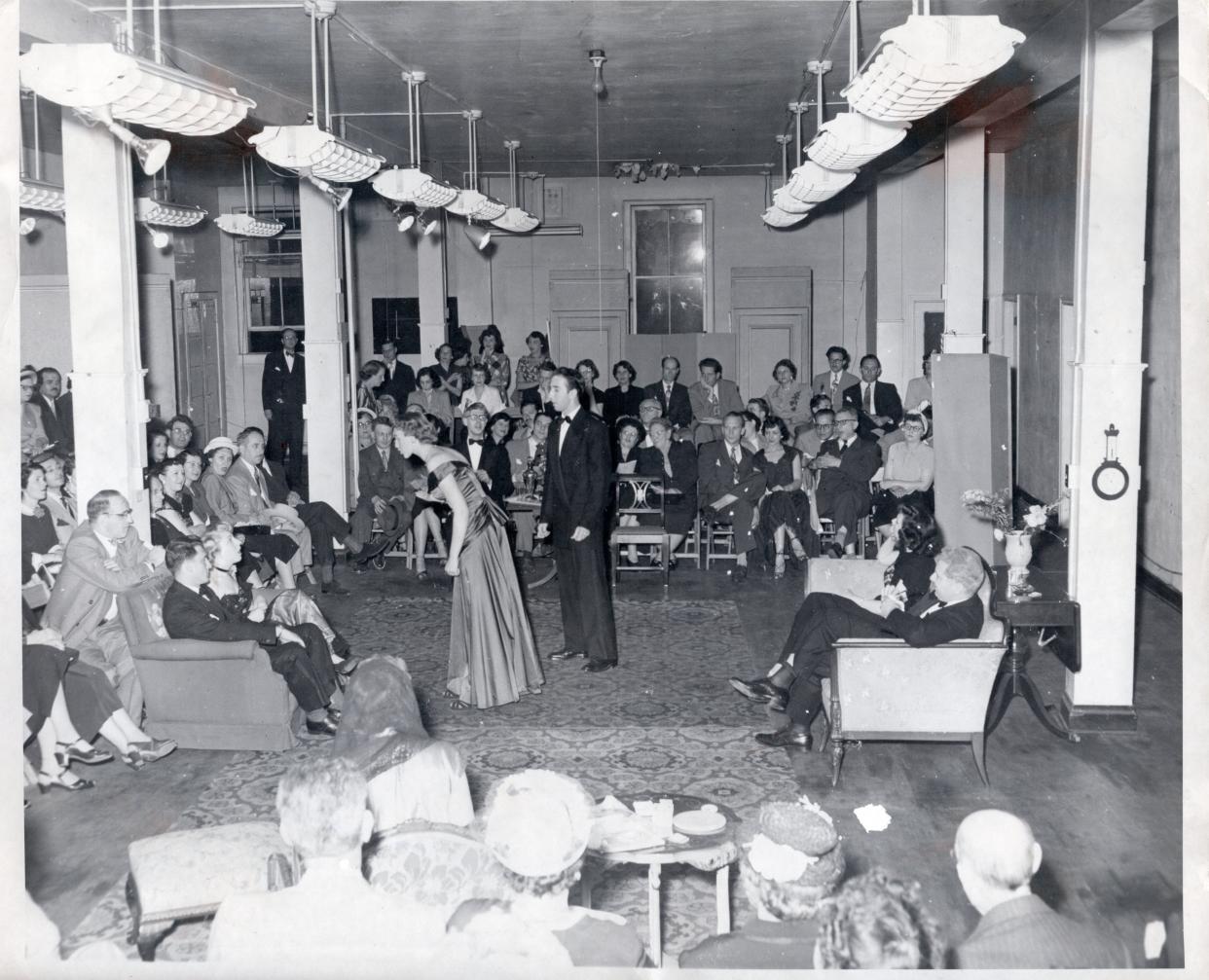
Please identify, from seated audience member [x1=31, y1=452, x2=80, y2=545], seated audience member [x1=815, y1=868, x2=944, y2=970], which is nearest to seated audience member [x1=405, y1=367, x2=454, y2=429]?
seated audience member [x1=31, y1=452, x2=80, y2=545]

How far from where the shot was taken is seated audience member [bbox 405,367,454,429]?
42.8 ft

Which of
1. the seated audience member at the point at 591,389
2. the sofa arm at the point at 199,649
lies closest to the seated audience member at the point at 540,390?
the seated audience member at the point at 591,389

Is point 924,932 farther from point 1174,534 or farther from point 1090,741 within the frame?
point 1174,534

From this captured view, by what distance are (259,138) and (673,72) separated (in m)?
3.81

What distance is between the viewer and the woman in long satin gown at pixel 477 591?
6.64 m

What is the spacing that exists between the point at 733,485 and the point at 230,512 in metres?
4.07

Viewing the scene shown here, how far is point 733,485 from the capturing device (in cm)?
1026

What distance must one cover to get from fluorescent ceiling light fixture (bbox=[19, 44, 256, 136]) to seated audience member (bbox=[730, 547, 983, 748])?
3.68 meters

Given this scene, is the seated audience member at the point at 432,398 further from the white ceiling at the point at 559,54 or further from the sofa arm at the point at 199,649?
the sofa arm at the point at 199,649

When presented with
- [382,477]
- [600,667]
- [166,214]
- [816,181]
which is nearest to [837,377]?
[816,181]

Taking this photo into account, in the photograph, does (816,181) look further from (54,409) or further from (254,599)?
(54,409)

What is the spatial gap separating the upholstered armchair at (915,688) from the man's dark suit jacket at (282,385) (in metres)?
10.5

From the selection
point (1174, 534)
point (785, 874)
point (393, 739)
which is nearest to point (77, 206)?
point (393, 739)

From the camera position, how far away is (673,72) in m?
9.02
